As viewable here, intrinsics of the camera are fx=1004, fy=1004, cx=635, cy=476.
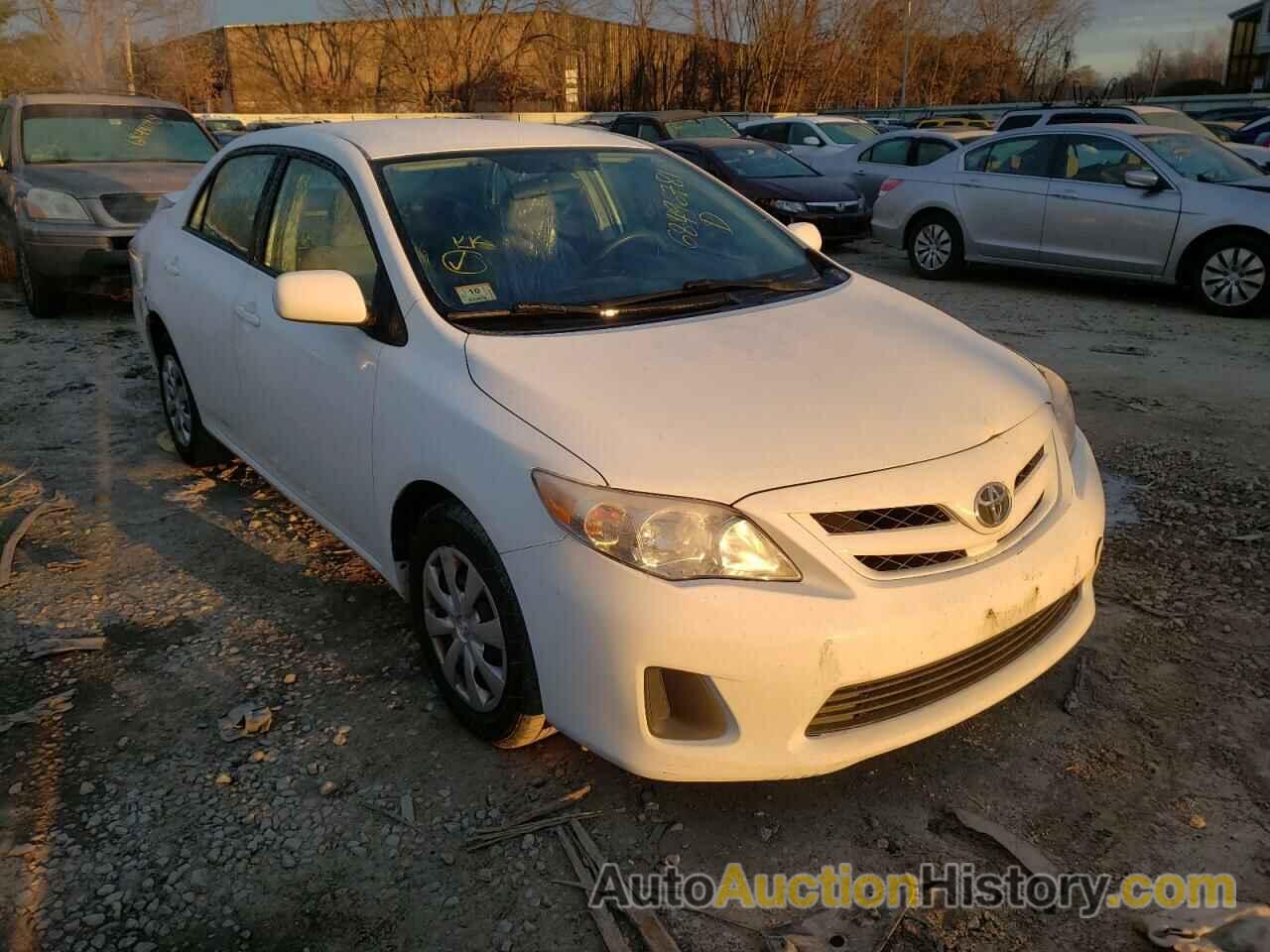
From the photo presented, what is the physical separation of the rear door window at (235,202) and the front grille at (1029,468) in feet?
9.48

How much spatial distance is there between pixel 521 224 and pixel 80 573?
2247mm

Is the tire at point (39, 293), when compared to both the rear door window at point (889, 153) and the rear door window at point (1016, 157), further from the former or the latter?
the rear door window at point (889, 153)

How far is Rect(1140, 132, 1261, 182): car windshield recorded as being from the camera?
27.8ft

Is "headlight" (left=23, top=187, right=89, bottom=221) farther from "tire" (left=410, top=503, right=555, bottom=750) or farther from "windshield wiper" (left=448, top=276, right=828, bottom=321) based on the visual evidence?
"tire" (left=410, top=503, right=555, bottom=750)

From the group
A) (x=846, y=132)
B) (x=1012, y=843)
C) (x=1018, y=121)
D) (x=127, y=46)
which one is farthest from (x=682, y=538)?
(x=127, y=46)

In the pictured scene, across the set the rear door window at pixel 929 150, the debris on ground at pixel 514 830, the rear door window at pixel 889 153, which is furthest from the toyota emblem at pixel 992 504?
the rear door window at pixel 889 153

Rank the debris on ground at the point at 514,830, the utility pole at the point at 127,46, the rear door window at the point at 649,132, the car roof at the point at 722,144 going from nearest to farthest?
Result: 1. the debris on ground at the point at 514,830
2. the car roof at the point at 722,144
3. the rear door window at the point at 649,132
4. the utility pole at the point at 127,46

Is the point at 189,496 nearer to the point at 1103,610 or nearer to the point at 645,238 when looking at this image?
the point at 645,238

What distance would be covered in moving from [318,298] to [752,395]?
1.27 meters

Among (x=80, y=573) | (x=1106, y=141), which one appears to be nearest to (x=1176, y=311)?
(x=1106, y=141)

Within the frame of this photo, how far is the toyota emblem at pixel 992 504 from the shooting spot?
2414 millimetres

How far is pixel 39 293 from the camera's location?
26.3ft

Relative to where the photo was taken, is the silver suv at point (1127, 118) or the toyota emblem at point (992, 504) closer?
the toyota emblem at point (992, 504)

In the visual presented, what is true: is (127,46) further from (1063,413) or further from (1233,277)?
(1063,413)
